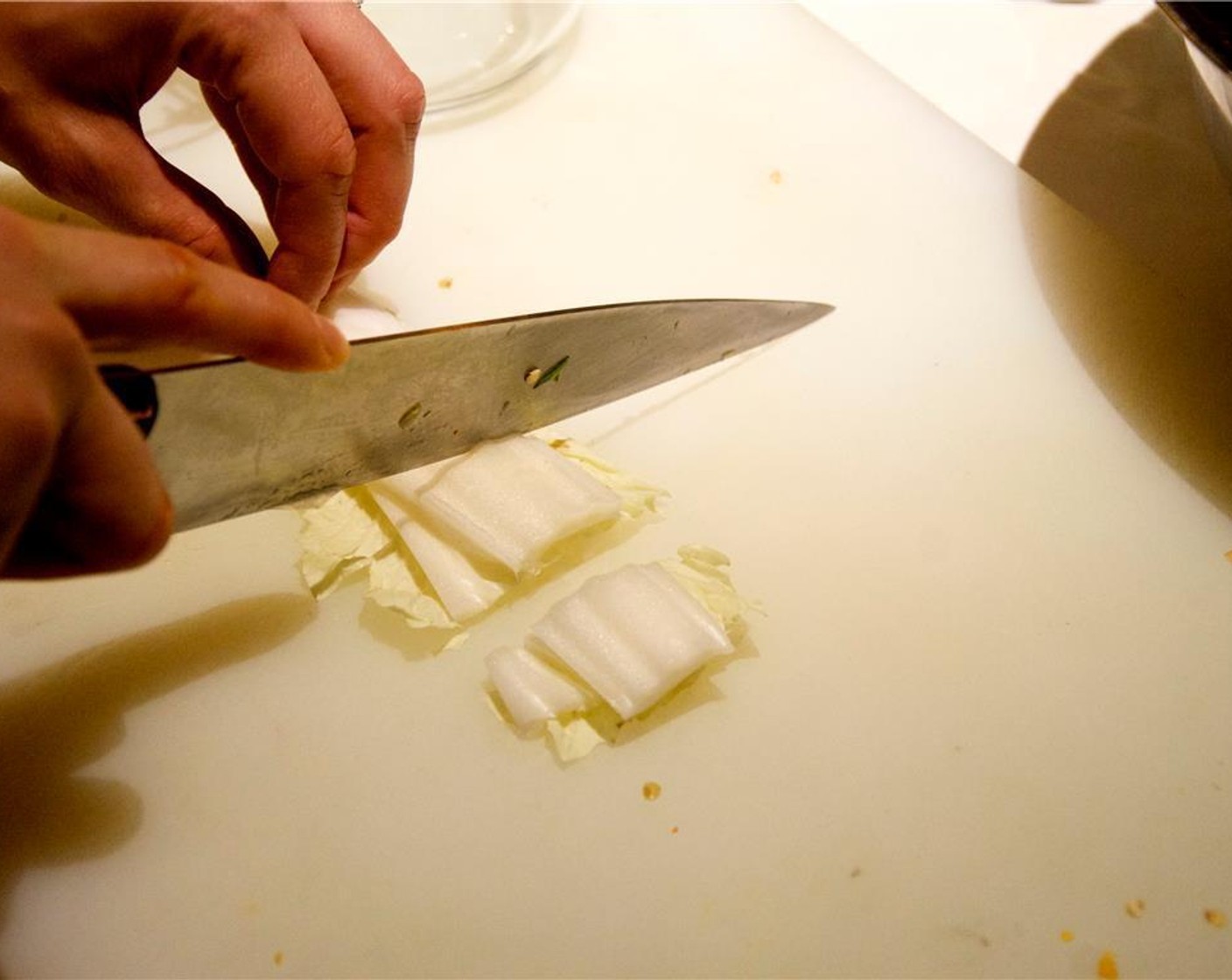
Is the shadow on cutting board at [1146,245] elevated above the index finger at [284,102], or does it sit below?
above

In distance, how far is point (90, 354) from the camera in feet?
2.32

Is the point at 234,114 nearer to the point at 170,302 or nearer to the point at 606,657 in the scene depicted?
the point at 170,302

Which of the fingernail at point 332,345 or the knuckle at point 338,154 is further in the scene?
the knuckle at point 338,154

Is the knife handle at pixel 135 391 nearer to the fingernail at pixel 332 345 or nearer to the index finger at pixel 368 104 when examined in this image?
the fingernail at pixel 332 345

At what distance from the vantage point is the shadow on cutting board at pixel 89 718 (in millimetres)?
1039

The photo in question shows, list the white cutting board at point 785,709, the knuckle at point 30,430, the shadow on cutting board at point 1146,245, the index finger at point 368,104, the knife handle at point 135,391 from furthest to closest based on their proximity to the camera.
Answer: the shadow on cutting board at point 1146,245 → the index finger at point 368,104 → the white cutting board at point 785,709 → the knife handle at point 135,391 → the knuckle at point 30,430

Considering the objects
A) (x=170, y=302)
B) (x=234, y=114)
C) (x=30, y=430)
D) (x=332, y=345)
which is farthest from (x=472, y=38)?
(x=30, y=430)

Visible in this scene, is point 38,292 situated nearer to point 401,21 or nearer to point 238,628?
point 238,628

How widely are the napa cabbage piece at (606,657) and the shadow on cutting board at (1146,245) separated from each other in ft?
2.20

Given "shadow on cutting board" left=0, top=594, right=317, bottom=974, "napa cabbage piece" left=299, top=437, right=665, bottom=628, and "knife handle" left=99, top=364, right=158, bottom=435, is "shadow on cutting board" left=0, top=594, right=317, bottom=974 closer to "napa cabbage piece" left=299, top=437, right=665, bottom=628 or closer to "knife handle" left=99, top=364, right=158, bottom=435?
"napa cabbage piece" left=299, top=437, right=665, bottom=628

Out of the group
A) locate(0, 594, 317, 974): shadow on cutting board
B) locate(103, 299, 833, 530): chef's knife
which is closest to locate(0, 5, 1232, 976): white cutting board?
locate(0, 594, 317, 974): shadow on cutting board

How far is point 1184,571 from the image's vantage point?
3.87 feet

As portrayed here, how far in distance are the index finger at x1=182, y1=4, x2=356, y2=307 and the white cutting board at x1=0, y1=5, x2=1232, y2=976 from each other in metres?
0.38

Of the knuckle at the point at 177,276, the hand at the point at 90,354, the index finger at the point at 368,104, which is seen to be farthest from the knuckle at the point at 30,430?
the index finger at the point at 368,104
